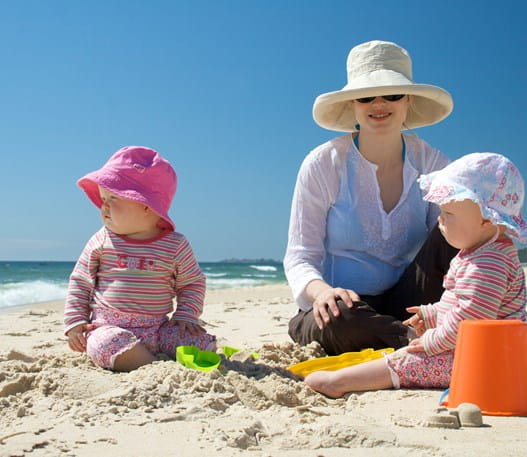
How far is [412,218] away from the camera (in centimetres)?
336

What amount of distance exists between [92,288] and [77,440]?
1317mm

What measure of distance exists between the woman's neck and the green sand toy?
143 centimetres

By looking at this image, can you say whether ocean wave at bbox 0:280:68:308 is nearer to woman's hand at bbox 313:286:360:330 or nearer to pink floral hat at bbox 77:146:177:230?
pink floral hat at bbox 77:146:177:230

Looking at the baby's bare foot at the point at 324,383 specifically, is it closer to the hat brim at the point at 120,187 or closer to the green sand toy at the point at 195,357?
the green sand toy at the point at 195,357

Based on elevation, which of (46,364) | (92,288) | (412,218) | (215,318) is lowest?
(215,318)

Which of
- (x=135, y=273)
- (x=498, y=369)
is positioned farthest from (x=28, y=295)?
(x=498, y=369)

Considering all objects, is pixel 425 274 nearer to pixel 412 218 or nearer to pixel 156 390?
pixel 412 218

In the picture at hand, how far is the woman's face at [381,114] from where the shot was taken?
324 centimetres

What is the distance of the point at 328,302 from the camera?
2.84 m

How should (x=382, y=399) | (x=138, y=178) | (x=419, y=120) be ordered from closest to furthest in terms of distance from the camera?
(x=382, y=399)
(x=138, y=178)
(x=419, y=120)

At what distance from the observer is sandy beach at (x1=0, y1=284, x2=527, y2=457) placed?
1664 mm

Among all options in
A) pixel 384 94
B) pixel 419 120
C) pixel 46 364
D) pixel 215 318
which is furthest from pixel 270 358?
pixel 215 318

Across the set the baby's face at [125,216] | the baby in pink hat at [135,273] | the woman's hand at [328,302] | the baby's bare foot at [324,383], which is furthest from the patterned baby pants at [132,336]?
the baby's bare foot at [324,383]

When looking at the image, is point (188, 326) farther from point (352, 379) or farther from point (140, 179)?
point (352, 379)
